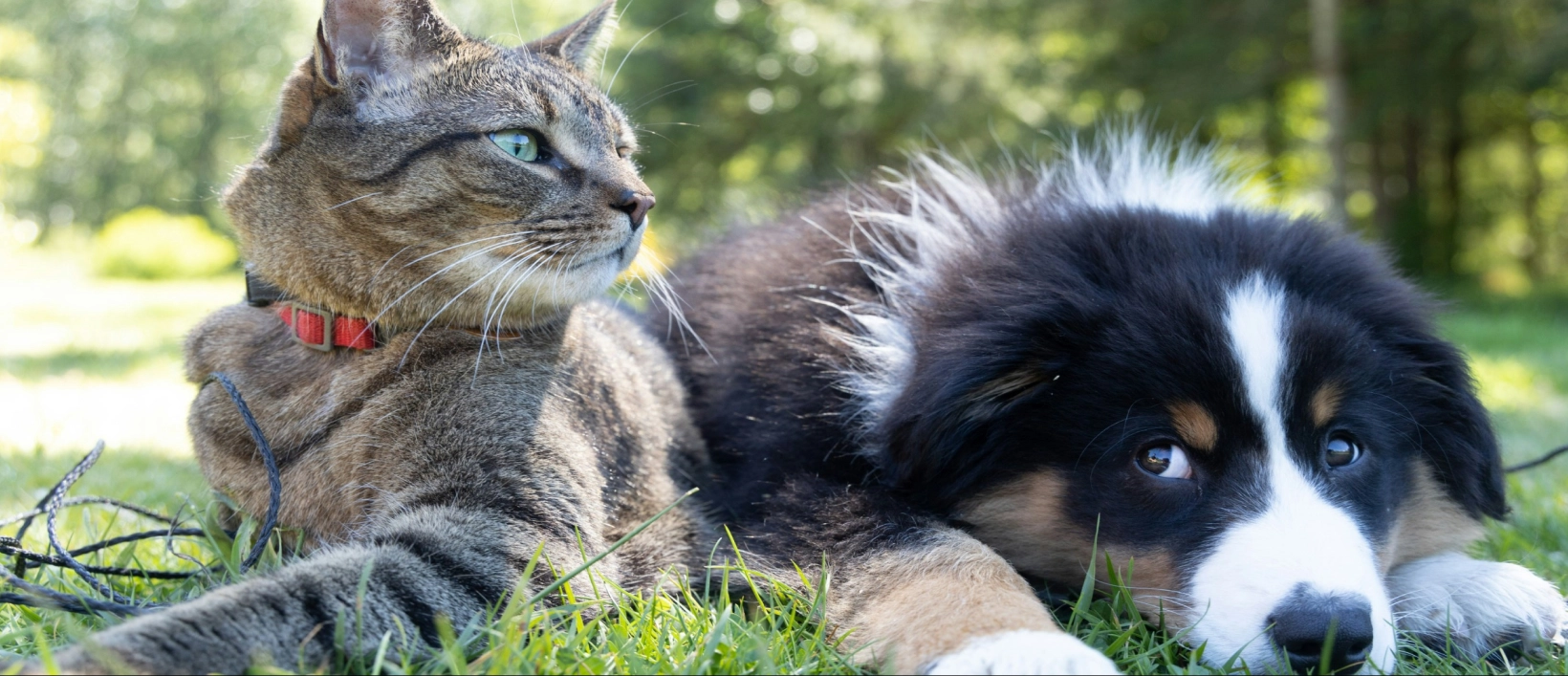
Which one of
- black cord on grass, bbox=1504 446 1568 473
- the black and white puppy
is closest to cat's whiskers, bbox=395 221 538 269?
the black and white puppy

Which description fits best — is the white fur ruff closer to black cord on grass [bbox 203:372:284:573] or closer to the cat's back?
the cat's back

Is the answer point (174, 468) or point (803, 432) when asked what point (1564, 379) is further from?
point (174, 468)

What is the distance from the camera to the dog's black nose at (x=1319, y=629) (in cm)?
206

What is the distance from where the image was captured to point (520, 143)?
2.67 m

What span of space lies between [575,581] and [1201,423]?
1435 mm

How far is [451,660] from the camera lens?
73.4 inches

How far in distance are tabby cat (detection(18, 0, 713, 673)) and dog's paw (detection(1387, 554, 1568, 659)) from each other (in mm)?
1744

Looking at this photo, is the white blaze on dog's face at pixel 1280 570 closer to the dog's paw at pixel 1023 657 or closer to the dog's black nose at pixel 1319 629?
the dog's black nose at pixel 1319 629

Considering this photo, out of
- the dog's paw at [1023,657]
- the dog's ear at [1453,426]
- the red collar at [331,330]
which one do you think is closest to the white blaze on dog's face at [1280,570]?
the dog's paw at [1023,657]

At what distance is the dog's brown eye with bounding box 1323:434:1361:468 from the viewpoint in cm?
257

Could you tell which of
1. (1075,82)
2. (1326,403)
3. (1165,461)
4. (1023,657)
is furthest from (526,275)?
(1075,82)

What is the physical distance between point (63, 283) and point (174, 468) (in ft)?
56.2

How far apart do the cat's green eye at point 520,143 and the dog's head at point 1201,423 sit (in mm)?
1013

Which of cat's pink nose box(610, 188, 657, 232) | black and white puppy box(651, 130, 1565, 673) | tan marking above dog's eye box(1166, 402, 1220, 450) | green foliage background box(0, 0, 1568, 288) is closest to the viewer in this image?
black and white puppy box(651, 130, 1565, 673)
